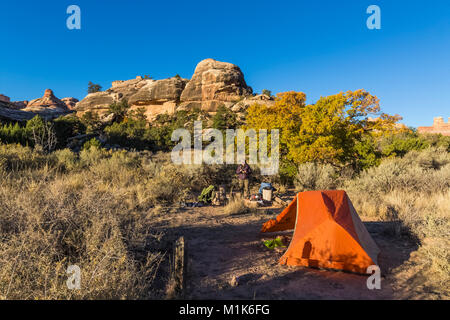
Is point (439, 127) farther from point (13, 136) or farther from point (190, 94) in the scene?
point (13, 136)

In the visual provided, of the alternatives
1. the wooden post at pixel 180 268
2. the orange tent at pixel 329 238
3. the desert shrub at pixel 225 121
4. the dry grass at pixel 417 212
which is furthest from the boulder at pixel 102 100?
the wooden post at pixel 180 268

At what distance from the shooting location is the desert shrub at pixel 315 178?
10234 mm

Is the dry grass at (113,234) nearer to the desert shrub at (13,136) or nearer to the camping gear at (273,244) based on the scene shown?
the camping gear at (273,244)

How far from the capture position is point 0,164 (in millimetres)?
7438

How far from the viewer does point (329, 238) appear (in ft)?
13.1

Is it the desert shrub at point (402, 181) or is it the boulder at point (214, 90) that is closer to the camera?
the desert shrub at point (402, 181)

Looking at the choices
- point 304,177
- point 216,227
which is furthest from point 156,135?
point 216,227

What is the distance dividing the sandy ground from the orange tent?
176 millimetres

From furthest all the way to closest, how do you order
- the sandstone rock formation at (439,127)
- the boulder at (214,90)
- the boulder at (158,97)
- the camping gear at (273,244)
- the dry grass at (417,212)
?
the sandstone rock formation at (439,127) < the boulder at (158,97) < the boulder at (214,90) < the camping gear at (273,244) < the dry grass at (417,212)

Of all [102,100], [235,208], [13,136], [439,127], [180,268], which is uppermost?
[102,100]

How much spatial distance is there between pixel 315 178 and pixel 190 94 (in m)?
35.3

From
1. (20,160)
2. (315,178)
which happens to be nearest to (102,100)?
(20,160)

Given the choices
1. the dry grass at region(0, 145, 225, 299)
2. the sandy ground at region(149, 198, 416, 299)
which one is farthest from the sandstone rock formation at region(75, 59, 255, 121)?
the dry grass at region(0, 145, 225, 299)

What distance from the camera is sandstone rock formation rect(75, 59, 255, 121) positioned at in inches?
1598
